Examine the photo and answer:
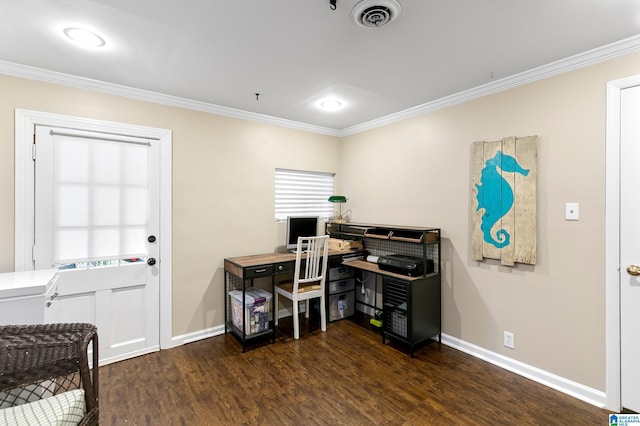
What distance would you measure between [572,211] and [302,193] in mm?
2813

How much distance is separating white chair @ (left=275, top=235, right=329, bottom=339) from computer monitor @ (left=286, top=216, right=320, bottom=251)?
35 centimetres

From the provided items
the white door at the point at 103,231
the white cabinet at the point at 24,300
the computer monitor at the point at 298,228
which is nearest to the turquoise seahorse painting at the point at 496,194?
the computer monitor at the point at 298,228

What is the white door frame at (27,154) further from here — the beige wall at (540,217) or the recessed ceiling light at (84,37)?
the beige wall at (540,217)

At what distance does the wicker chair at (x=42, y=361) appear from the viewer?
1.37m

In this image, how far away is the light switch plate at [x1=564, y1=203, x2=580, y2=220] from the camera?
223 centimetres

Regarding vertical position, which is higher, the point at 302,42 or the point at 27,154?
the point at 302,42

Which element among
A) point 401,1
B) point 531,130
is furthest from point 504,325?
point 401,1

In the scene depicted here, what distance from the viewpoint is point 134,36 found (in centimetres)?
193

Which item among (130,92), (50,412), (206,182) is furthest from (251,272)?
(130,92)

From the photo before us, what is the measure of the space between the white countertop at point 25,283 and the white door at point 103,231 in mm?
221

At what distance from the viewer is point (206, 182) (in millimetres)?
3248

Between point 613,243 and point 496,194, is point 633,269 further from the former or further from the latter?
point 496,194

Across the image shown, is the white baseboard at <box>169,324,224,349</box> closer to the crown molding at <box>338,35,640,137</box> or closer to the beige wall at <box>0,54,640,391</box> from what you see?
the beige wall at <box>0,54,640,391</box>

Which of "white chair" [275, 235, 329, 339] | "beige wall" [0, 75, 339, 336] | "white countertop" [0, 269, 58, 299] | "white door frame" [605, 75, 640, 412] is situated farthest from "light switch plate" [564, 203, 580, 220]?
"white countertop" [0, 269, 58, 299]
